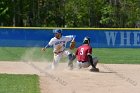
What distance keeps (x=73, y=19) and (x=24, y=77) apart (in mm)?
47237

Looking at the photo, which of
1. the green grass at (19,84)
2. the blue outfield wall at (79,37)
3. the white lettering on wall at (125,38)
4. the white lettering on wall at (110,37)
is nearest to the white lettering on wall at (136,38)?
the blue outfield wall at (79,37)

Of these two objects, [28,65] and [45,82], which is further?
[28,65]

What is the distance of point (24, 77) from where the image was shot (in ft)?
47.1

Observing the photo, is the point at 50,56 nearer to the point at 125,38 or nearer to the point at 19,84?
the point at 125,38

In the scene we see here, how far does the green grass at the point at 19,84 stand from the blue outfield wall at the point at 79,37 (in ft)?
63.8

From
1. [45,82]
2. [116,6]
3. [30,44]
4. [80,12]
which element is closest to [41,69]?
[45,82]

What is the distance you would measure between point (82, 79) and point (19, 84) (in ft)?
7.52

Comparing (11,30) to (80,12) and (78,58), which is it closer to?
(78,58)

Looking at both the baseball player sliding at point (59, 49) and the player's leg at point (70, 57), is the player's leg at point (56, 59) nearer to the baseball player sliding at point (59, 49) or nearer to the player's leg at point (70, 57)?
the baseball player sliding at point (59, 49)

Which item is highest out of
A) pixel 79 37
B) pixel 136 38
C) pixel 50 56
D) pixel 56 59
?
pixel 56 59

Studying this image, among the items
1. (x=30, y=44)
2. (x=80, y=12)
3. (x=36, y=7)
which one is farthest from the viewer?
(x=36, y=7)

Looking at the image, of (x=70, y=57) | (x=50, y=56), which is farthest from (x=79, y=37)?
(x=70, y=57)

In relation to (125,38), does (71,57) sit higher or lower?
higher

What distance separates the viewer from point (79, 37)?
34469 millimetres
